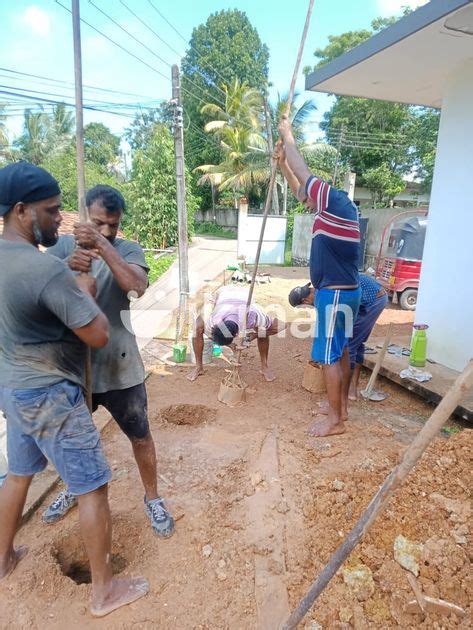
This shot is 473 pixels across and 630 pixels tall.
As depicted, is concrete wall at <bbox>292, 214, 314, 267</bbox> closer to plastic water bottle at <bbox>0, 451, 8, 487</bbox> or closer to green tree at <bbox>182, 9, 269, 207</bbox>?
plastic water bottle at <bbox>0, 451, 8, 487</bbox>

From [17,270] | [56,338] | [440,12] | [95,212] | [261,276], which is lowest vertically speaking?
[261,276]

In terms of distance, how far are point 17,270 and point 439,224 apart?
4.18m

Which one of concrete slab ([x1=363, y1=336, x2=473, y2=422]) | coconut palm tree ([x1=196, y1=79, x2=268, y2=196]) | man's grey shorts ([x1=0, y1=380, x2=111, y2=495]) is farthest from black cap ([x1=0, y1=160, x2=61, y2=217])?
coconut palm tree ([x1=196, y1=79, x2=268, y2=196])

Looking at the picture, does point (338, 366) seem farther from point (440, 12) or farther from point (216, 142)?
point (216, 142)

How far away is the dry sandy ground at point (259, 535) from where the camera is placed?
1.85 metres

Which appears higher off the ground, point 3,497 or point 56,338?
point 56,338

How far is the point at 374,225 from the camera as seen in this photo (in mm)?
12672

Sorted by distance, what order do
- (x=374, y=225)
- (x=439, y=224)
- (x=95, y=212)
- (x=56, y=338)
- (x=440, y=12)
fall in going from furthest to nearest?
(x=374, y=225), (x=439, y=224), (x=440, y=12), (x=95, y=212), (x=56, y=338)

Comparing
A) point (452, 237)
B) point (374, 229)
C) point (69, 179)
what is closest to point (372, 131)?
point (374, 229)

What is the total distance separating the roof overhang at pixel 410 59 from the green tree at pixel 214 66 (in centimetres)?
2324

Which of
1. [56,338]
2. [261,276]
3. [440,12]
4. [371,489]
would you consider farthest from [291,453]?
[261,276]

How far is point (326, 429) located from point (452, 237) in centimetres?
239

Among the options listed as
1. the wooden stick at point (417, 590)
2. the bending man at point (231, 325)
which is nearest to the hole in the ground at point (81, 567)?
the wooden stick at point (417, 590)

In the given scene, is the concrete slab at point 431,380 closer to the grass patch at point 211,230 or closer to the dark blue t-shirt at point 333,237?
the dark blue t-shirt at point 333,237
